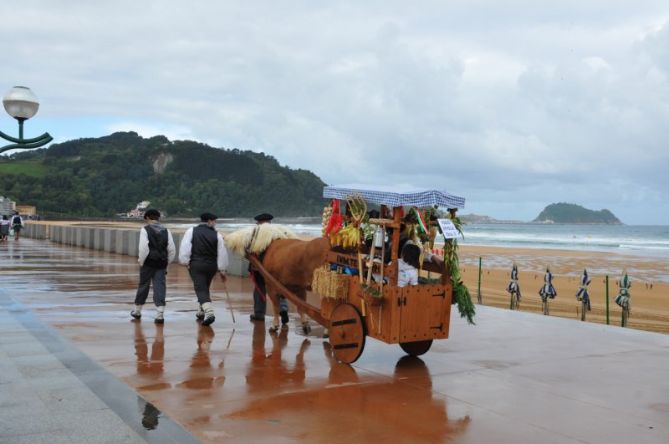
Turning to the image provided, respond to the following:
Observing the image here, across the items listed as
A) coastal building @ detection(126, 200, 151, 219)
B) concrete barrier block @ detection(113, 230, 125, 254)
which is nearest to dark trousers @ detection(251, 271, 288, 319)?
concrete barrier block @ detection(113, 230, 125, 254)

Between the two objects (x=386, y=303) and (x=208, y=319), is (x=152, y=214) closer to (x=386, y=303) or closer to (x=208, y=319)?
(x=208, y=319)

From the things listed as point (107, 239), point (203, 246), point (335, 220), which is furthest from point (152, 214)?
point (107, 239)

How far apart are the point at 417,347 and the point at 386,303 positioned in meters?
1.11

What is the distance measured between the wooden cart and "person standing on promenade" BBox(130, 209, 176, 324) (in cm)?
343

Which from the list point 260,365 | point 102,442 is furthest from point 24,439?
point 260,365

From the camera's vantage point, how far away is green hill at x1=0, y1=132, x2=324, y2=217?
14775 cm

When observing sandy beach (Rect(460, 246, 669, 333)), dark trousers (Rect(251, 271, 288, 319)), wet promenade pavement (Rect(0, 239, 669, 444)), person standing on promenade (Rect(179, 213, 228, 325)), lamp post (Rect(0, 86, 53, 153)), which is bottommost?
sandy beach (Rect(460, 246, 669, 333))

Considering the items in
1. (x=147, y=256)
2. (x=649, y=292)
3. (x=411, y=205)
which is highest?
(x=411, y=205)

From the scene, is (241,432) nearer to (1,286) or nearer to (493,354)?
(493,354)

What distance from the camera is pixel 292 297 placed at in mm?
9023

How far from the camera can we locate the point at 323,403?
6.07 m

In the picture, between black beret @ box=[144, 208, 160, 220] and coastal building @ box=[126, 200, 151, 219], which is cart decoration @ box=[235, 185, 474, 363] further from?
coastal building @ box=[126, 200, 151, 219]

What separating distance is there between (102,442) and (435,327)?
4022mm

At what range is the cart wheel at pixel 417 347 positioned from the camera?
813 cm
